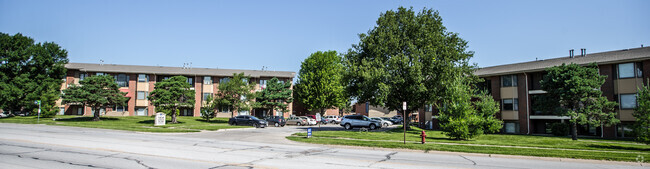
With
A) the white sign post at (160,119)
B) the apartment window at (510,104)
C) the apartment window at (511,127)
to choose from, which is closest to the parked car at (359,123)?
the apartment window at (510,104)

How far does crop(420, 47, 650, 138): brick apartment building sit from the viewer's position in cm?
2798

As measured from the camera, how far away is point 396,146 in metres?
17.4

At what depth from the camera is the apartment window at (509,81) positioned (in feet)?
115

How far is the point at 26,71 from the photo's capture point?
163ft

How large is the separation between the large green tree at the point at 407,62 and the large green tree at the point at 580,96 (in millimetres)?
6994

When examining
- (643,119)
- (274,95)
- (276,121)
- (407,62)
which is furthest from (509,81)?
(274,95)

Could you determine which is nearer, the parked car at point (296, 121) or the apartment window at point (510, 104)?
the apartment window at point (510, 104)

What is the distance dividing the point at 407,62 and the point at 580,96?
13.2 metres

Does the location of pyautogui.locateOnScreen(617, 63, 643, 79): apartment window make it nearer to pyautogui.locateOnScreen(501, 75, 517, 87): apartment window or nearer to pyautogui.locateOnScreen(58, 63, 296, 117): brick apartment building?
pyautogui.locateOnScreen(501, 75, 517, 87): apartment window

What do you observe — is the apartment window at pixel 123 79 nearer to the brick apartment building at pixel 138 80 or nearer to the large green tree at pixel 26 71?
the brick apartment building at pixel 138 80

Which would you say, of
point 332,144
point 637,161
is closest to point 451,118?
point 332,144

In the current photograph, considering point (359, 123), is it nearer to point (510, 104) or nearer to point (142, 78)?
point (510, 104)

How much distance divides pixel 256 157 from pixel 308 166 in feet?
9.30

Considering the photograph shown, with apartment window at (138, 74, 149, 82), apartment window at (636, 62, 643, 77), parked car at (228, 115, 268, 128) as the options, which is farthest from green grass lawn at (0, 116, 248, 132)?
apartment window at (636, 62, 643, 77)
